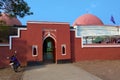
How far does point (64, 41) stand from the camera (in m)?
26.3

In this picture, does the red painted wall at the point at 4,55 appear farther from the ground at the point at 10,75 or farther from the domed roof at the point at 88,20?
the domed roof at the point at 88,20

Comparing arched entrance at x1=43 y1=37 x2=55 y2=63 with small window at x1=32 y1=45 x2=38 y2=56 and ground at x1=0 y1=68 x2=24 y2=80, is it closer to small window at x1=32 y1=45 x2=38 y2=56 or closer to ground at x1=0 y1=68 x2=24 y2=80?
small window at x1=32 y1=45 x2=38 y2=56

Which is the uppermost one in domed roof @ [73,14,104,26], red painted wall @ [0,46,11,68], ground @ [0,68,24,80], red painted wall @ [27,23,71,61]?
domed roof @ [73,14,104,26]

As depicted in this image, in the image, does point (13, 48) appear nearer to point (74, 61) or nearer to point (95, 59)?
point (74, 61)

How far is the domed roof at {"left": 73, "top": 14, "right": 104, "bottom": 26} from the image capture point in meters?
40.8

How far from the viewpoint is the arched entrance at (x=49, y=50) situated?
26.9m

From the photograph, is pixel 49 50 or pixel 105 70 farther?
pixel 49 50

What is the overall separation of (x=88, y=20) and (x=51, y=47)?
15.1 meters

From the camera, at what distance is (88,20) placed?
41156 mm

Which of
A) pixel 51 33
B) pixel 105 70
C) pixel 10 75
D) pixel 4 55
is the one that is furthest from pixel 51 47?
pixel 10 75

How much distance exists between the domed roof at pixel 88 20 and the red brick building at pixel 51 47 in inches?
513

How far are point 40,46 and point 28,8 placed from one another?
3.66 metres

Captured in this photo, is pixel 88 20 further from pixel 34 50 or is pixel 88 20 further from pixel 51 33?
pixel 34 50

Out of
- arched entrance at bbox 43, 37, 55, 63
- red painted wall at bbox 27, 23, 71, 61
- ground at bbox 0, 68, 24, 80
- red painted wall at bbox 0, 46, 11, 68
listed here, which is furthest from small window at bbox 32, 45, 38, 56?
ground at bbox 0, 68, 24, 80
